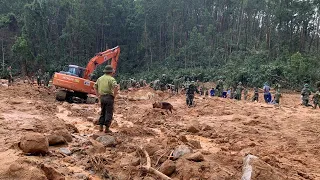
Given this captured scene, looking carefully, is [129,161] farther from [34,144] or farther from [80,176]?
[34,144]

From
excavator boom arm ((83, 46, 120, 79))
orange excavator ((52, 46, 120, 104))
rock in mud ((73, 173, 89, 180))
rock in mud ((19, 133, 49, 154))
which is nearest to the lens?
rock in mud ((73, 173, 89, 180))

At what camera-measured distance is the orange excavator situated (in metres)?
14.5

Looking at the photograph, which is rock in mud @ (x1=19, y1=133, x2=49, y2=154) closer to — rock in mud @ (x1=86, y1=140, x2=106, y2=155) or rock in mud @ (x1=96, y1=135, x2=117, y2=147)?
rock in mud @ (x1=86, y1=140, x2=106, y2=155)

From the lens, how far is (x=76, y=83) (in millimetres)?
14531

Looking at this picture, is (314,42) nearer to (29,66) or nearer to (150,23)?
(150,23)

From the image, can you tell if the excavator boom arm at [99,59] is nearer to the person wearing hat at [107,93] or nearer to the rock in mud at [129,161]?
the person wearing hat at [107,93]

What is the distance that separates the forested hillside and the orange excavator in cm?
1994

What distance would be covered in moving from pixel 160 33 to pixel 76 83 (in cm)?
3255

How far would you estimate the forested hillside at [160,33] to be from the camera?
35406 millimetres

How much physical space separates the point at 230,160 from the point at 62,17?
4436 cm

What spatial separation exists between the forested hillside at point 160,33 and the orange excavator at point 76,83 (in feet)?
65.4

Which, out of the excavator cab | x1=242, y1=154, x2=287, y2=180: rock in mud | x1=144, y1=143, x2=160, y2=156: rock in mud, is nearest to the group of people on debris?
the excavator cab

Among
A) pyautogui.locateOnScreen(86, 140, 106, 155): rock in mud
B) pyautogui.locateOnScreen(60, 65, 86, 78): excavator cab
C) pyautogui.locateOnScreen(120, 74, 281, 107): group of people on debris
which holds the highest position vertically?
pyautogui.locateOnScreen(60, 65, 86, 78): excavator cab

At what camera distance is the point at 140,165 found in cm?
464
